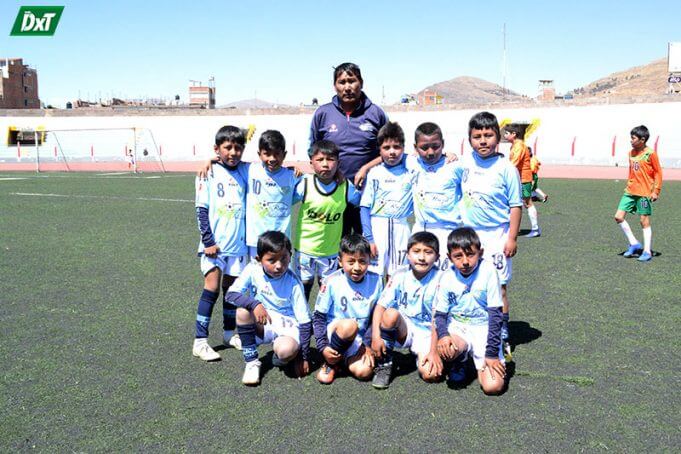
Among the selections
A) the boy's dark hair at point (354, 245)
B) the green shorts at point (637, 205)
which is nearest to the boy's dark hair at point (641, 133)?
the green shorts at point (637, 205)

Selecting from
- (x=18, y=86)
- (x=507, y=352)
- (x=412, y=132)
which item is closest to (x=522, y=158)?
(x=507, y=352)

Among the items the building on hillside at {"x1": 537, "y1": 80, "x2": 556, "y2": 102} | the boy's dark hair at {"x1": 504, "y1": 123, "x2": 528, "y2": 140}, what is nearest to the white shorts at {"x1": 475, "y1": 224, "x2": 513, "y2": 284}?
Answer: the boy's dark hair at {"x1": 504, "y1": 123, "x2": 528, "y2": 140}

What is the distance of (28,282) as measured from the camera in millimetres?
6742

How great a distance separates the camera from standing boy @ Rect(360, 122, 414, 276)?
15.1 ft

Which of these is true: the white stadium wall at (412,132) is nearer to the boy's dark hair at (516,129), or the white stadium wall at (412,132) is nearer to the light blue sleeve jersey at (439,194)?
the boy's dark hair at (516,129)

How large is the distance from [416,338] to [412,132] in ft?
111

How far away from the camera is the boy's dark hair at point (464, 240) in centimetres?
404

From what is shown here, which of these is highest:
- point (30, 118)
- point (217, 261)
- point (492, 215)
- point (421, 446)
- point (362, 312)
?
point (30, 118)

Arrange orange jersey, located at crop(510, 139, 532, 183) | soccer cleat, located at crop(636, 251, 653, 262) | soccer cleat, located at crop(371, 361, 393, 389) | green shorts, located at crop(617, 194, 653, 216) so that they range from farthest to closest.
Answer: orange jersey, located at crop(510, 139, 532, 183)
green shorts, located at crop(617, 194, 653, 216)
soccer cleat, located at crop(636, 251, 653, 262)
soccer cleat, located at crop(371, 361, 393, 389)

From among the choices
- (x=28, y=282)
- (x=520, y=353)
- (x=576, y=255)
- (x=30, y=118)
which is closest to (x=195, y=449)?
(x=520, y=353)

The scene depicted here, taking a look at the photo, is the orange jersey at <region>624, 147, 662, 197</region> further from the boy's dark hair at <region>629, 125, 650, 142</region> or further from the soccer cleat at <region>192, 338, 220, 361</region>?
the soccer cleat at <region>192, 338, 220, 361</region>

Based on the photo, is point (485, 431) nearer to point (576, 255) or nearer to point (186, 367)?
point (186, 367)

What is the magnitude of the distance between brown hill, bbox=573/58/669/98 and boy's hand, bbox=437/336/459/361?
100 meters

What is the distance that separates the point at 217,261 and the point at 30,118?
45402 millimetres
